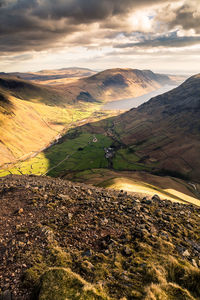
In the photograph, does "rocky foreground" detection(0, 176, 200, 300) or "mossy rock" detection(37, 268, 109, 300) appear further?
"rocky foreground" detection(0, 176, 200, 300)

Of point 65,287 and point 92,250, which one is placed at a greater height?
point 65,287

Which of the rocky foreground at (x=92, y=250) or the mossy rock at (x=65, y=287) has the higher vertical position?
the mossy rock at (x=65, y=287)

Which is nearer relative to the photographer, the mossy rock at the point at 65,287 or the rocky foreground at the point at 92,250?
the mossy rock at the point at 65,287

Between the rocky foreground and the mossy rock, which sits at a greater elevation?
the mossy rock

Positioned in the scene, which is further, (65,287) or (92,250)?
(92,250)

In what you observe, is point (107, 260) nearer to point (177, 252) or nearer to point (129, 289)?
point (129, 289)
